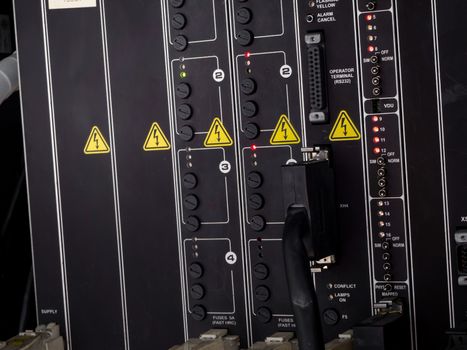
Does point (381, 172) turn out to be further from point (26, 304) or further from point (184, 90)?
point (26, 304)

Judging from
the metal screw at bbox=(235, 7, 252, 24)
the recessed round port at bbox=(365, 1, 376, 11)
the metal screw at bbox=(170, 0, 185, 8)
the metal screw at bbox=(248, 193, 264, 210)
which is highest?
the metal screw at bbox=(170, 0, 185, 8)

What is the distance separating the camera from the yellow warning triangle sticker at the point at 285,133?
2.85m

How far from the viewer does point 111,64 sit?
10.2ft

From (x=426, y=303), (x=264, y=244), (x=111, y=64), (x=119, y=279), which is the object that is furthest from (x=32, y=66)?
(x=426, y=303)

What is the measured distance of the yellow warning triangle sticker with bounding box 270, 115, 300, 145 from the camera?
9.35 feet

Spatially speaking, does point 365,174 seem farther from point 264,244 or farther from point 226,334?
point 226,334

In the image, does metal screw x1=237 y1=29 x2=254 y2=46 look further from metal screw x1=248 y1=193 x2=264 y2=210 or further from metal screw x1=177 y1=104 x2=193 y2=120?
metal screw x1=248 y1=193 x2=264 y2=210

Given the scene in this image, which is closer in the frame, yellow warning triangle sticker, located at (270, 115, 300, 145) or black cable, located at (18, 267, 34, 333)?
yellow warning triangle sticker, located at (270, 115, 300, 145)

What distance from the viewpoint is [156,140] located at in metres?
3.05

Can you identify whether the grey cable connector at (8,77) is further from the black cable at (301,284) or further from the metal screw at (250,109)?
the black cable at (301,284)

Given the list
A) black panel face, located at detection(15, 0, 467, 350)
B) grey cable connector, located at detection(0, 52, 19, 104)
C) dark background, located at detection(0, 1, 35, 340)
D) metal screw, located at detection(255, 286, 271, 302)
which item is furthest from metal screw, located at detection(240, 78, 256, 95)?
dark background, located at detection(0, 1, 35, 340)

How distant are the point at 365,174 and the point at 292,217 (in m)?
0.28

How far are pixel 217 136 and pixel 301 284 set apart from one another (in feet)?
2.06

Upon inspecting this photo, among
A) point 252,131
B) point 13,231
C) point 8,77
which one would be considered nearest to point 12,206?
point 13,231
